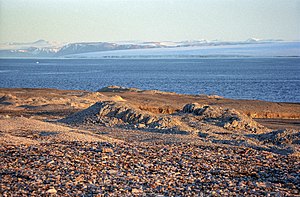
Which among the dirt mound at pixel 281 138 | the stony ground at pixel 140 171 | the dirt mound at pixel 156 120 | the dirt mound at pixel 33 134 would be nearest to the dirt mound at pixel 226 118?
the dirt mound at pixel 156 120

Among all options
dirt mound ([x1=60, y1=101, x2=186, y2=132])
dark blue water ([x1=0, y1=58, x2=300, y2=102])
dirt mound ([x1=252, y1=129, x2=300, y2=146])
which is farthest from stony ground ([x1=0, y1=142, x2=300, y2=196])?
dark blue water ([x1=0, y1=58, x2=300, y2=102])

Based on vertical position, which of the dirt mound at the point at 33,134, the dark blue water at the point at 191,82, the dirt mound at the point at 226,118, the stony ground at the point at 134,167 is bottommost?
the dark blue water at the point at 191,82

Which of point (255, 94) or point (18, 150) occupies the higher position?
point (18, 150)

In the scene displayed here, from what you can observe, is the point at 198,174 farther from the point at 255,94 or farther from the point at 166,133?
the point at 255,94

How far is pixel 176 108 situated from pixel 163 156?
1973 cm

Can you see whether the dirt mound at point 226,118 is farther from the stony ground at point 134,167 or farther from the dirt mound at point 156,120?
the stony ground at point 134,167

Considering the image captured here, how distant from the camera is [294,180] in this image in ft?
33.1

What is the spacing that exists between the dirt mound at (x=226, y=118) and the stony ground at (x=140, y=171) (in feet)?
28.3

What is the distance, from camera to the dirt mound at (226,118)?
856 inches

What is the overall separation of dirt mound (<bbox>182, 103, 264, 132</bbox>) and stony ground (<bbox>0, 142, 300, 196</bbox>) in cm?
862

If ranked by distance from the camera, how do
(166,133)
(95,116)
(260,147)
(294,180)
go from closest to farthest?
1. (294,180)
2. (260,147)
3. (166,133)
4. (95,116)

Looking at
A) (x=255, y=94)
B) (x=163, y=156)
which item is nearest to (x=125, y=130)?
(x=163, y=156)

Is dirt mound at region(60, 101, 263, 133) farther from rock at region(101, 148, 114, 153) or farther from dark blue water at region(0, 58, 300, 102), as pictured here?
dark blue water at region(0, 58, 300, 102)

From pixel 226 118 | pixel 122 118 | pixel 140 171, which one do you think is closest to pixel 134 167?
pixel 140 171
